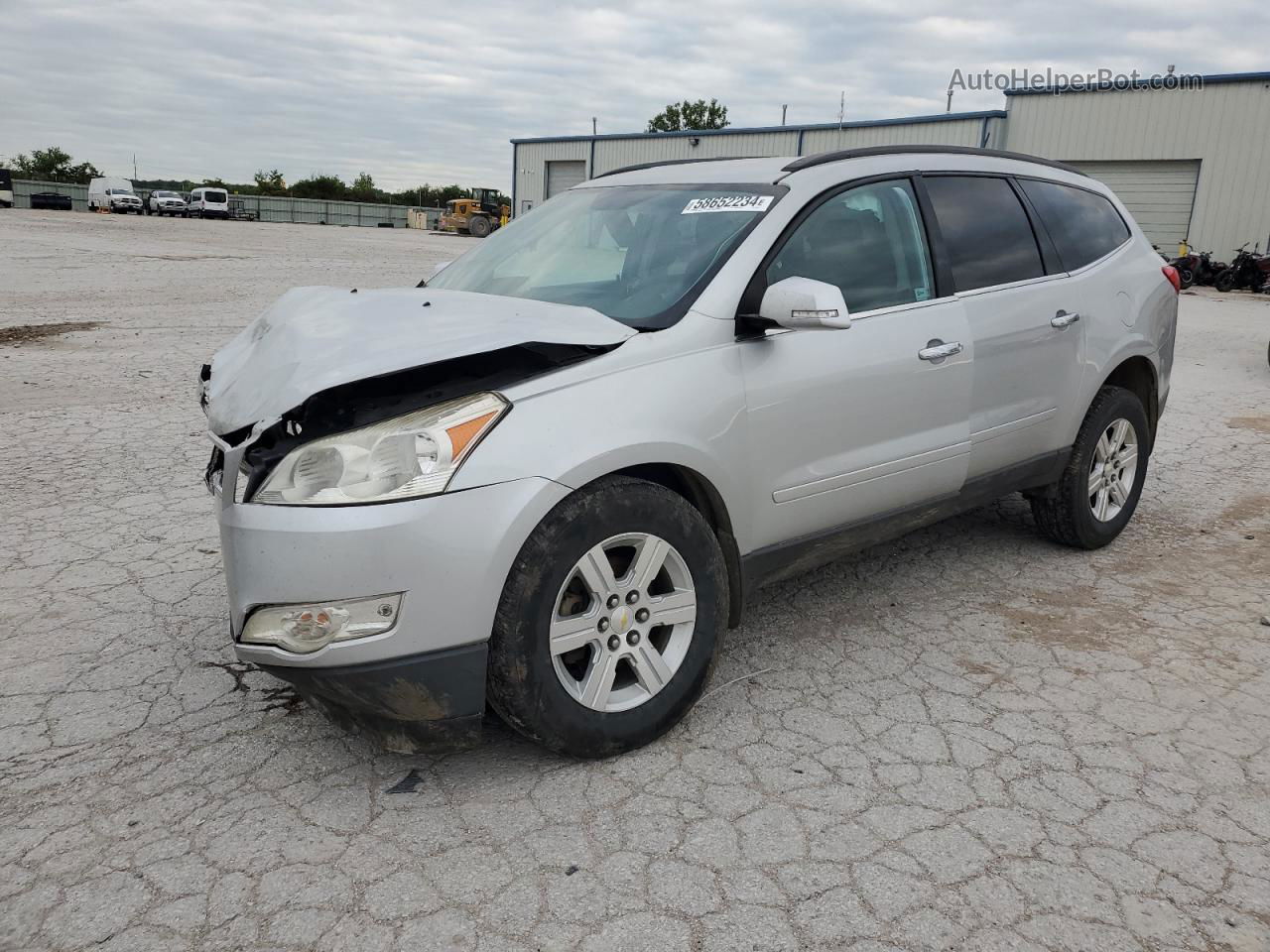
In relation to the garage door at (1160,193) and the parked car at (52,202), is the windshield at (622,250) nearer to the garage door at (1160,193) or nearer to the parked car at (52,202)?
the garage door at (1160,193)

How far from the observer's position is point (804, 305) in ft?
9.59

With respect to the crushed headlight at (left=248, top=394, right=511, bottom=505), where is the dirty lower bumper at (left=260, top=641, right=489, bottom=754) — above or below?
below

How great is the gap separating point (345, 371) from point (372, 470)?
0.26 metres

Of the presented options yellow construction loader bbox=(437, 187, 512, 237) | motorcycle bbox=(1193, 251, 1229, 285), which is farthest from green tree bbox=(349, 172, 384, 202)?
motorcycle bbox=(1193, 251, 1229, 285)

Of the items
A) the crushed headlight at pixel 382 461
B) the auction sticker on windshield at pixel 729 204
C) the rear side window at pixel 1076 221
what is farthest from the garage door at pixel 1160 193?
the crushed headlight at pixel 382 461

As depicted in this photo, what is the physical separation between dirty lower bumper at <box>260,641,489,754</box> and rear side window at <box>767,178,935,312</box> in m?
1.60

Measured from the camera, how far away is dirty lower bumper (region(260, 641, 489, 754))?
8.07 ft

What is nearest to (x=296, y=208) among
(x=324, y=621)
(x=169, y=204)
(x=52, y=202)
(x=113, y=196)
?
(x=169, y=204)

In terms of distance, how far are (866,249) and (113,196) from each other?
198 feet

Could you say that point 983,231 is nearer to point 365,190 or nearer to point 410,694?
point 410,694

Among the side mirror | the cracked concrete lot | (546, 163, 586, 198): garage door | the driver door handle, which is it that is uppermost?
(546, 163, 586, 198): garage door

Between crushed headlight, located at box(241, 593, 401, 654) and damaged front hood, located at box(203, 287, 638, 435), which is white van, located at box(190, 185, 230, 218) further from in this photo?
crushed headlight, located at box(241, 593, 401, 654)

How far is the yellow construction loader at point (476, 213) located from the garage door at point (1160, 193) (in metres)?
28.1

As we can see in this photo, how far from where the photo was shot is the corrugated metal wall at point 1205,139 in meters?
25.4
